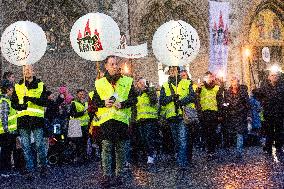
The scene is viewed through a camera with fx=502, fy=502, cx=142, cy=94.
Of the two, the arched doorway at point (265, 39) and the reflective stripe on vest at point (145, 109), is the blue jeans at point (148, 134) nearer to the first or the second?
the reflective stripe on vest at point (145, 109)

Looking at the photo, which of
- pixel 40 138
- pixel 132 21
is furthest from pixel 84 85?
pixel 40 138

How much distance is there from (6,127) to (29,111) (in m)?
1.34

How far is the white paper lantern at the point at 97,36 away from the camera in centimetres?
731

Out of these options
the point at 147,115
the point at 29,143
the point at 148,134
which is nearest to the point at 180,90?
the point at 147,115

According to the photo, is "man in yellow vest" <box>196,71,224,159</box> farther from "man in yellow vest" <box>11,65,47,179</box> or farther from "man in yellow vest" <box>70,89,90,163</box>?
"man in yellow vest" <box>11,65,47,179</box>

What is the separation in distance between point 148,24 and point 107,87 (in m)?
11.4

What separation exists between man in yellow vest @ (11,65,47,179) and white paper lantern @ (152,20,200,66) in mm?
2055

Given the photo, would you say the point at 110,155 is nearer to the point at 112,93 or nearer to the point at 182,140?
the point at 112,93

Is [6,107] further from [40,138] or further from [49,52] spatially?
[49,52]

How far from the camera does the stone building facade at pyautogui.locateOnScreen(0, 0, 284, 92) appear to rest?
16.1 m

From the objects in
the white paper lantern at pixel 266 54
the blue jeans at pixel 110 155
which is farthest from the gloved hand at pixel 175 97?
the white paper lantern at pixel 266 54

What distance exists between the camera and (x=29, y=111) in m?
8.08

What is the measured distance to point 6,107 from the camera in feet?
30.0

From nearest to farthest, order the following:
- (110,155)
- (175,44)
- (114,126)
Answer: (114,126), (110,155), (175,44)
